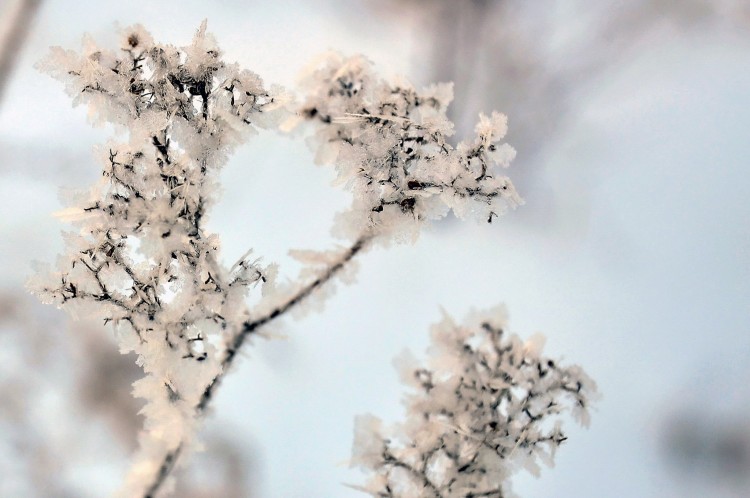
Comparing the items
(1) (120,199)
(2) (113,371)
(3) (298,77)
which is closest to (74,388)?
(2) (113,371)

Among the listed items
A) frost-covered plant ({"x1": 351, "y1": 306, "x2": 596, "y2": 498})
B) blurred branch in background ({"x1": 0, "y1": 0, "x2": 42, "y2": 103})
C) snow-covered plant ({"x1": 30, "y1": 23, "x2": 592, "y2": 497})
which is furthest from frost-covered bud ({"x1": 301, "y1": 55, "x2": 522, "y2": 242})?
blurred branch in background ({"x1": 0, "y1": 0, "x2": 42, "y2": 103})

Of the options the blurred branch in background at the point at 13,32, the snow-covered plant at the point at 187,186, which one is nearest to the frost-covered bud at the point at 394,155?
the snow-covered plant at the point at 187,186

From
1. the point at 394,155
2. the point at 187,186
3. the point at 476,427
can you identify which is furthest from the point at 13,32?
the point at 476,427

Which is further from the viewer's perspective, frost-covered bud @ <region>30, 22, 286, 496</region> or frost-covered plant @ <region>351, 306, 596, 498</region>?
frost-covered plant @ <region>351, 306, 596, 498</region>

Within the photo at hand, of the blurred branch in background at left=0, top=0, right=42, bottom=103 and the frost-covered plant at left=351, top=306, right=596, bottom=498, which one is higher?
the blurred branch in background at left=0, top=0, right=42, bottom=103

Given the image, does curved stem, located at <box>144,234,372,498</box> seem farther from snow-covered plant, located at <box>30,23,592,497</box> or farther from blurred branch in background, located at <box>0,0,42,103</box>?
blurred branch in background, located at <box>0,0,42,103</box>

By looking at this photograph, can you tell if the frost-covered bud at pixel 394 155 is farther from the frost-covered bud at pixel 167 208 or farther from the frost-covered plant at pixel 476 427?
the frost-covered plant at pixel 476 427

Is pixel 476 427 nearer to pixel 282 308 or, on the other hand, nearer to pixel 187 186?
pixel 282 308
